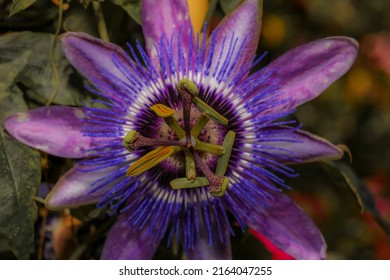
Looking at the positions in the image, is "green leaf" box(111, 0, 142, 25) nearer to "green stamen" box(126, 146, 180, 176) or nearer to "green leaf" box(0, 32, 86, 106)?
"green leaf" box(0, 32, 86, 106)

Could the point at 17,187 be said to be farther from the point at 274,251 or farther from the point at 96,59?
the point at 274,251

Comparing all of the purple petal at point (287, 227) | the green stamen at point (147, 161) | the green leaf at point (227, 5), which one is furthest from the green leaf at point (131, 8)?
the purple petal at point (287, 227)

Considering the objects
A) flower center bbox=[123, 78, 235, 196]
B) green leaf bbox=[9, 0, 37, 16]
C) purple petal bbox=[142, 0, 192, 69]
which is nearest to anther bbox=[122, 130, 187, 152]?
flower center bbox=[123, 78, 235, 196]

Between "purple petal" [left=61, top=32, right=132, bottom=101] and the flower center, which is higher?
"purple petal" [left=61, top=32, right=132, bottom=101]

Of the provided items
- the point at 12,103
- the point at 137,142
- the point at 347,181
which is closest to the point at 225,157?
the point at 137,142
